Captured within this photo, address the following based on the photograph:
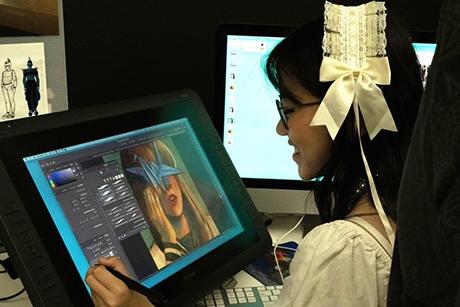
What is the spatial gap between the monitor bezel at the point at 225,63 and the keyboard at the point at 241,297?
0.21 metres

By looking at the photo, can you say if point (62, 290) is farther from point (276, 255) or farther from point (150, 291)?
point (276, 255)

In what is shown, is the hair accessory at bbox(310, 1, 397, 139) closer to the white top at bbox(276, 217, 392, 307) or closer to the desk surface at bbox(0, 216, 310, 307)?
the white top at bbox(276, 217, 392, 307)

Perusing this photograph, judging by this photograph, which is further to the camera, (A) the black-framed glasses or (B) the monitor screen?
(B) the monitor screen

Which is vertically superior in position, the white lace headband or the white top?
the white lace headband

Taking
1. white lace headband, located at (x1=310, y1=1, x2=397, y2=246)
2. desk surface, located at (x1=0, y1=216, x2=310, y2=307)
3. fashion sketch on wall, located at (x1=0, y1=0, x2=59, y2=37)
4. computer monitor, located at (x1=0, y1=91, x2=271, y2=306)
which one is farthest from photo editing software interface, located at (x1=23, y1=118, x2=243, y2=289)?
fashion sketch on wall, located at (x1=0, y1=0, x2=59, y2=37)

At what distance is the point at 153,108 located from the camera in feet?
3.07

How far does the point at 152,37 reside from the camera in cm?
124

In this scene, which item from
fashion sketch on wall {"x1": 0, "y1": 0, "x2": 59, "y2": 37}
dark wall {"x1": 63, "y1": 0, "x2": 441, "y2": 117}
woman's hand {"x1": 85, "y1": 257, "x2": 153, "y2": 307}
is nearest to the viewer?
woman's hand {"x1": 85, "y1": 257, "x2": 153, "y2": 307}

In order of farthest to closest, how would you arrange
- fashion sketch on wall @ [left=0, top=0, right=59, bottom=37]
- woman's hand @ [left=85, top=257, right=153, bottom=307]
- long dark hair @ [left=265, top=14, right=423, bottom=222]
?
fashion sketch on wall @ [left=0, top=0, right=59, bottom=37] < long dark hair @ [left=265, top=14, right=423, bottom=222] < woman's hand @ [left=85, top=257, right=153, bottom=307]

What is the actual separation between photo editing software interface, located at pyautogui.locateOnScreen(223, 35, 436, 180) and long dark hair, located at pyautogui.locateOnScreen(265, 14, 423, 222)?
20cm

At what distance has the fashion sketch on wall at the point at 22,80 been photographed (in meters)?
1.06

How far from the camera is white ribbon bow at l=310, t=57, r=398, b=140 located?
0.78 meters

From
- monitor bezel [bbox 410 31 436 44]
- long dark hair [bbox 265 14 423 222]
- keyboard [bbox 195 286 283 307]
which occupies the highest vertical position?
monitor bezel [bbox 410 31 436 44]

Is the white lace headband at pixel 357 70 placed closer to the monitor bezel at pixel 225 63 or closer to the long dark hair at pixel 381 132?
the long dark hair at pixel 381 132
